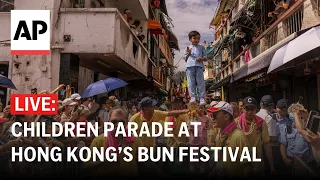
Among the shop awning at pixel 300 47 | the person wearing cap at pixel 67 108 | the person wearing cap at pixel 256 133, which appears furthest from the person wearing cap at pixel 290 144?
the person wearing cap at pixel 67 108

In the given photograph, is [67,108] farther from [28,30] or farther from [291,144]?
[291,144]

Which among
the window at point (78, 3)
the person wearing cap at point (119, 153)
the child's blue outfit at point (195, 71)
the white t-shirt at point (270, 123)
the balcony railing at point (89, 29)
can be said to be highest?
the window at point (78, 3)

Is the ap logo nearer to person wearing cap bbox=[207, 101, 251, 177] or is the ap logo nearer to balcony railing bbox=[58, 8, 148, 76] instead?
person wearing cap bbox=[207, 101, 251, 177]

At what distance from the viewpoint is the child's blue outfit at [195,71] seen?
542 cm

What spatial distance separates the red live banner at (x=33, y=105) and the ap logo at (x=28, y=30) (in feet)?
2.19

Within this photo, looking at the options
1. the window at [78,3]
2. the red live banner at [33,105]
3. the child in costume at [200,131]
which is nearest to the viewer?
the child in costume at [200,131]

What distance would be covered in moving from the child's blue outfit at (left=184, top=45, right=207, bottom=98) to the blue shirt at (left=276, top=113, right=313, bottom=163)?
1.64 m

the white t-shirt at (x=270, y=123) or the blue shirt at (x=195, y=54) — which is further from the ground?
the blue shirt at (x=195, y=54)

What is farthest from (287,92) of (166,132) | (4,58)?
(4,58)

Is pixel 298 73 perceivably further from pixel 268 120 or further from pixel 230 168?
pixel 230 168

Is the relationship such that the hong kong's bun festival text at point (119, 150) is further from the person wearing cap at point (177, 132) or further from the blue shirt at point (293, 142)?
the blue shirt at point (293, 142)

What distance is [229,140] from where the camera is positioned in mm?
3176

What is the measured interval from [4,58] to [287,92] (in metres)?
8.19

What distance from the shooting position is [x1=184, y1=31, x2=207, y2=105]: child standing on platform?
17.6 ft
